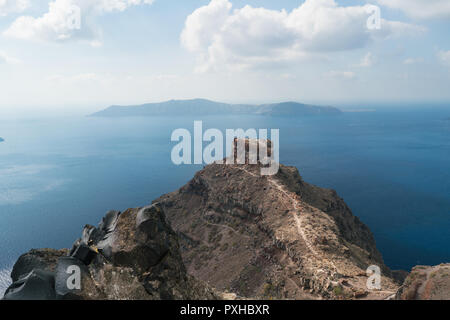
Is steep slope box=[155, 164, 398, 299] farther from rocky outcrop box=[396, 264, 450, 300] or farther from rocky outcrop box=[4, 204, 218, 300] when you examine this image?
rocky outcrop box=[4, 204, 218, 300]

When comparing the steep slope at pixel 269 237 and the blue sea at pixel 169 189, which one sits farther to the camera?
the blue sea at pixel 169 189

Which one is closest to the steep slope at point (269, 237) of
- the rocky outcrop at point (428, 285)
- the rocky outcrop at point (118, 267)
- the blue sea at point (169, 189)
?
the rocky outcrop at point (428, 285)

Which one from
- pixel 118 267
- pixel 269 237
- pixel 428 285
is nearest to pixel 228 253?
pixel 269 237

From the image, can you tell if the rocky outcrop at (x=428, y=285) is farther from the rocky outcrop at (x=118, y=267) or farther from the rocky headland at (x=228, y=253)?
the rocky outcrop at (x=118, y=267)

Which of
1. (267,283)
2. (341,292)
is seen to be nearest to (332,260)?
(341,292)

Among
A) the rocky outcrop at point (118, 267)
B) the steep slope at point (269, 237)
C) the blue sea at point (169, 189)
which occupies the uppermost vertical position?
the rocky outcrop at point (118, 267)

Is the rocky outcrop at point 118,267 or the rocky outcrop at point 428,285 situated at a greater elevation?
the rocky outcrop at point 118,267

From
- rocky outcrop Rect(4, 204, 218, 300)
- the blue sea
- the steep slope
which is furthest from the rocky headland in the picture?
the blue sea
